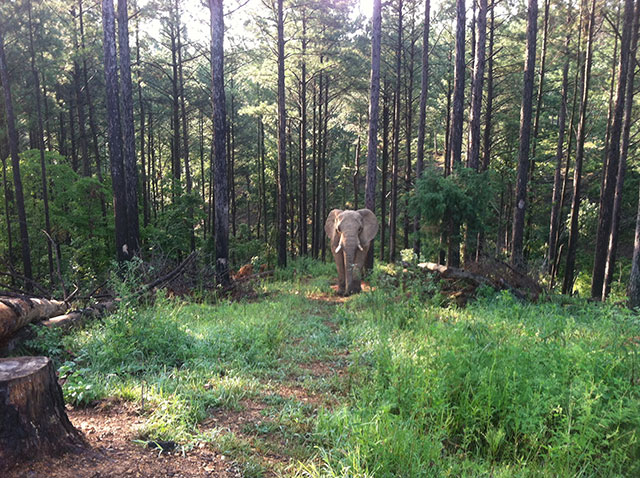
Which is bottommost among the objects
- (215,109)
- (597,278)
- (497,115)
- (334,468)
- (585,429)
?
(597,278)

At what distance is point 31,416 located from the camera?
2.78 meters

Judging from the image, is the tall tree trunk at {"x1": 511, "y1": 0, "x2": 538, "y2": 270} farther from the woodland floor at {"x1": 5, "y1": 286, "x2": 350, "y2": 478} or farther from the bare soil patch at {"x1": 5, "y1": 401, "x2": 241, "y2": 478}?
the bare soil patch at {"x1": 5, "y1": 401, "x2": 241, "y2": 478}

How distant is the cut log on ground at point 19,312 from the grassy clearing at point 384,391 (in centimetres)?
45

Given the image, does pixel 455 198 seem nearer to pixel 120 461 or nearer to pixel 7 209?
pixel 120 461

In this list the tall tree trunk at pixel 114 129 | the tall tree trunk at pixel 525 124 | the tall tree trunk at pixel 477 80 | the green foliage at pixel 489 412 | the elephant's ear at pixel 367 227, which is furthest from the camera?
the tall tree trunk at pixel 477 80

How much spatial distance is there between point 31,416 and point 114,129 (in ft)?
38.7

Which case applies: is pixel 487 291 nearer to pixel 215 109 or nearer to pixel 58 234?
pixel 215 109

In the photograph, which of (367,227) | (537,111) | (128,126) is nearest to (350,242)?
(367,227)

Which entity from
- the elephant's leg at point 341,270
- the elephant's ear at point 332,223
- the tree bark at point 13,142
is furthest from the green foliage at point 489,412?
the tree bark at point 13,142

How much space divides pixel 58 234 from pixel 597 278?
76.0 ft

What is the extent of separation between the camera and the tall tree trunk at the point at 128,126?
1255 centimetres

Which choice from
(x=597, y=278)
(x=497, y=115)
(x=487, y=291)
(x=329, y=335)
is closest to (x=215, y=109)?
(x=329, y=335)

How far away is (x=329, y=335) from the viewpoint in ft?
23.6

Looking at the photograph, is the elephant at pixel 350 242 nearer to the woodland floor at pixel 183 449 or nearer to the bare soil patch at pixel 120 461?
the woodland floor at pixel 183 449
